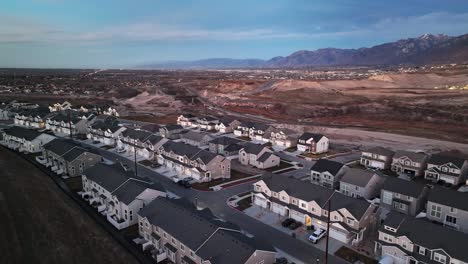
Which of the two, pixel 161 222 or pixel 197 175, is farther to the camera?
pixel 197 175

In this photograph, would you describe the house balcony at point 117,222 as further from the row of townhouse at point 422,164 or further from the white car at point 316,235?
the row of townhouse at point 422,164

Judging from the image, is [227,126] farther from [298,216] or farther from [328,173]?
[298,216]

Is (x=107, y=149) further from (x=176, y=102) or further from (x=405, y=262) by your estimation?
(x=176, y=102)

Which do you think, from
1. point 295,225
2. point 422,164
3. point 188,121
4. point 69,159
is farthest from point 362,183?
point 188,121

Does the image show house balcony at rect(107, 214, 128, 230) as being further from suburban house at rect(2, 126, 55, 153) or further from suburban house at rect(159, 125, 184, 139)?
suburban house at rect(159, 125, 184, 139)

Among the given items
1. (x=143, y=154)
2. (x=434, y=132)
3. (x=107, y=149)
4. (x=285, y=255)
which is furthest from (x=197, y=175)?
(x=434, y=132)

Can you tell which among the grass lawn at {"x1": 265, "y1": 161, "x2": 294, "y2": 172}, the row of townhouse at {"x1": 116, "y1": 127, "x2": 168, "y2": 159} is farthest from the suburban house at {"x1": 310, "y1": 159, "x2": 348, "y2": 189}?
the row of townhouse at {"x1": 116, "y1": 127, "x2": 168, "y2": 159}
